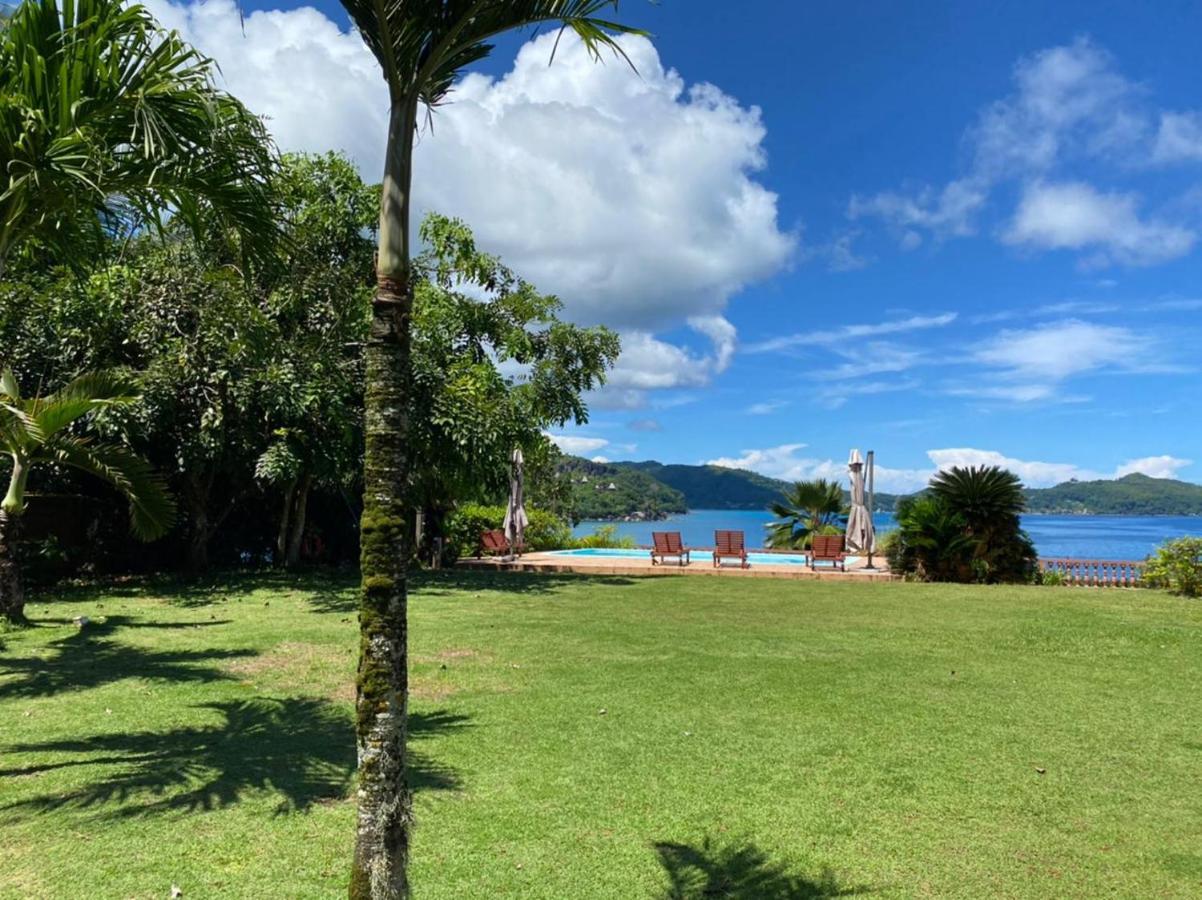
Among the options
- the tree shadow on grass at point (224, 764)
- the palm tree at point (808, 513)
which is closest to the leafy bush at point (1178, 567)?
the palm tree at point (808, 513)

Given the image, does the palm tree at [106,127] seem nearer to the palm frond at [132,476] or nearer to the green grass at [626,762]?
the green grass at [626,762]

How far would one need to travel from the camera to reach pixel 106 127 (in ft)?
13.4

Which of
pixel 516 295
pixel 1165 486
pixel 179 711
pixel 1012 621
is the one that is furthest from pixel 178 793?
pixel 1165 486

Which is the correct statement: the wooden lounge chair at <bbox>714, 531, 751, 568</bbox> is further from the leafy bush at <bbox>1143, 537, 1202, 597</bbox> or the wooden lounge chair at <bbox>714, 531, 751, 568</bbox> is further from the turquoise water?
the leafy bush at <bbox>1143, 537, 1202, 597</bbox>

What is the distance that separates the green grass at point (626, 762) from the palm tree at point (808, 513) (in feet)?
43.1

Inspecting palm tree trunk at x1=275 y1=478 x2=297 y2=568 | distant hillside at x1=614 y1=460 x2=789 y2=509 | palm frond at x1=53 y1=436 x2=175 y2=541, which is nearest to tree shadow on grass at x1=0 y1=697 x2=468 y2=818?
palm frond at x1=53 y1=436 x2=175 y2=541

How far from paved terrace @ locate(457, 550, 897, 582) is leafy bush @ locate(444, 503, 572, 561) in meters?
0.61

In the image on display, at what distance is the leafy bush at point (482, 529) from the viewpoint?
62.2 feet

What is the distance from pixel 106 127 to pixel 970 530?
586 inches

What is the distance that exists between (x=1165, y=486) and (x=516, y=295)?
166112mm

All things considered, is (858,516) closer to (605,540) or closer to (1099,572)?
(1099,572)

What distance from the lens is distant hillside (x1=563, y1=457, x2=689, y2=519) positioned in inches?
1747

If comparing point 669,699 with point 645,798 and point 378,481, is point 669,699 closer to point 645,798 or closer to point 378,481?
point 645,798

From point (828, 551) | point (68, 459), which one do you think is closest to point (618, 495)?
point (828, 551)
